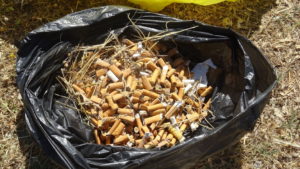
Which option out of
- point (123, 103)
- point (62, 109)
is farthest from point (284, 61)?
point (62, 109)

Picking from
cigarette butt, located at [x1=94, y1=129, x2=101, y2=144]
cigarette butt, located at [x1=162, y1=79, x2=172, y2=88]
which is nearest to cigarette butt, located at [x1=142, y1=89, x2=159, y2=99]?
cigarette butt, located at [x1=162, y1=79, x2=172, y2=88]

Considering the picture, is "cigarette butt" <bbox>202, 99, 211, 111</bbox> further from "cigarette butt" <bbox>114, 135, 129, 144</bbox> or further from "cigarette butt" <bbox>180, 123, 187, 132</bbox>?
"cigarette butt" <bbox>114, 135, 129, 144</bbox>

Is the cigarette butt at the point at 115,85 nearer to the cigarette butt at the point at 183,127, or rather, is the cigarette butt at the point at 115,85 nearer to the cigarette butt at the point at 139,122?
the cigarette butt at the point at 139,122

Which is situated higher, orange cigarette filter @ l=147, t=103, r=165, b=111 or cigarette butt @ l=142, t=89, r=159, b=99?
cigarette butt @ l=142, t=89, r=159, b=99

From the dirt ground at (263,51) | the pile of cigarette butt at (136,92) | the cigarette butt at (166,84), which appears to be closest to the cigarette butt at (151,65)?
the pile of cigarette butt at (136,92)

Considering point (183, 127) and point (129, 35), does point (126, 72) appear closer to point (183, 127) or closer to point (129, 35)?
point (129, 35)

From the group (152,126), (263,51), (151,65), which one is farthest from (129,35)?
(263,51)

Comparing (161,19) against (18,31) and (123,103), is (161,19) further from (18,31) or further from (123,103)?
(18,31)
